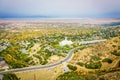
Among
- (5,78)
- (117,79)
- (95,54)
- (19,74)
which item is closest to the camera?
(117,79)

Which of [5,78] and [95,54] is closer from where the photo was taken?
[5,78]

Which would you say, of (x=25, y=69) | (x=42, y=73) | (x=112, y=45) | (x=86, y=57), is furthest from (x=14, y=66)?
(x=112, y=45)

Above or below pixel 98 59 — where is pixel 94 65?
below

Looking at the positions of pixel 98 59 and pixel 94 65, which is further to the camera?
pixel 98 59

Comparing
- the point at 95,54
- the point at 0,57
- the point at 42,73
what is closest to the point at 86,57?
the point at 95,54

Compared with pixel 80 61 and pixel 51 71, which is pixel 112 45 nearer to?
pixel 80 61

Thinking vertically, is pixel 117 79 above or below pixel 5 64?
above

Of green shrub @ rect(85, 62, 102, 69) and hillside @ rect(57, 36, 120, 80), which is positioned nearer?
hillside @ rect(57, 36, 120, 80)

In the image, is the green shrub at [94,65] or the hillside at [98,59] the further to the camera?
the green shrub at [94,65]

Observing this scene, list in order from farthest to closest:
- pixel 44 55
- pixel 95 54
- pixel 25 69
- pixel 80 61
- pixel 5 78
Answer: pixel 44 55
pixel 95 54
pixel 80 61
pixel 25 69
pixel 5 78
